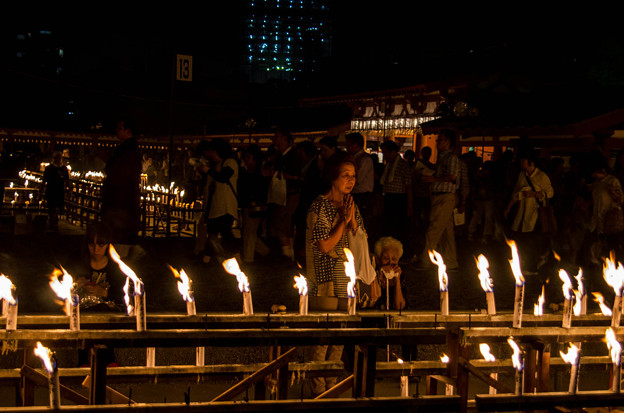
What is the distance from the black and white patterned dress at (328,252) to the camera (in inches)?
203

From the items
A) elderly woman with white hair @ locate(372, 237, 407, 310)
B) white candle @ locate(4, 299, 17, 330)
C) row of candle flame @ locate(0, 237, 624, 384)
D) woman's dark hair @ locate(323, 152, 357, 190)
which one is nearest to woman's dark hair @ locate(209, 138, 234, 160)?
elderly woman with white hair @ locate(372, 237, 407, 310)

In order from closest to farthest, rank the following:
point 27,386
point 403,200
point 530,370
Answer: point 27,386 → point 530,370 → point 403,200

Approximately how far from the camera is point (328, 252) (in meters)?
5.16

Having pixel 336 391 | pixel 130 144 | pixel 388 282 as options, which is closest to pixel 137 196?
pixel 130 144

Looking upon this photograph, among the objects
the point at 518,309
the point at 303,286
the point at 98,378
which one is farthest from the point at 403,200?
the point at 98,378

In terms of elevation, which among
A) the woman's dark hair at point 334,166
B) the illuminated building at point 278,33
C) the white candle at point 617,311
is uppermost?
the illuminated building at point 278,33

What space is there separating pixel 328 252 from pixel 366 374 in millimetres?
1987

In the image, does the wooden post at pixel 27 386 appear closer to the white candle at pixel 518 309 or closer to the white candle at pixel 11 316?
the white candle at pixel 11 316

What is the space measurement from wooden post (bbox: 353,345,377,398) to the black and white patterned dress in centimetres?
191

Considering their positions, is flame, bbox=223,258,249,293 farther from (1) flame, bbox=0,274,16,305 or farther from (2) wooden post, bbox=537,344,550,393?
(2) wooden post, bbox=537,344,550,393

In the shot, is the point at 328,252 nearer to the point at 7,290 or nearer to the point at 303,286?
the point at 303,286

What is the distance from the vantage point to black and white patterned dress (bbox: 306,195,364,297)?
16.9 ft

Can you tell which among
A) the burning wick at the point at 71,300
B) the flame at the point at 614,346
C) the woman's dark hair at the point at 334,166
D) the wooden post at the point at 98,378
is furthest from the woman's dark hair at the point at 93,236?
the flame at the point at 614,346

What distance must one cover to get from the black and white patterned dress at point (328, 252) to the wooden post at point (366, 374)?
1.91 m
